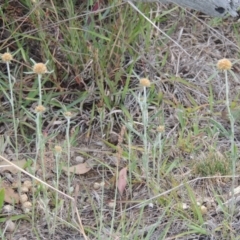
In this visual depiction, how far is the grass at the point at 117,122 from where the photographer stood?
1.86 m

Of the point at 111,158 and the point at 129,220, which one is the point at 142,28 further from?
the point at 129,220

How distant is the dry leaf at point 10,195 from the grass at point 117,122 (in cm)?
1

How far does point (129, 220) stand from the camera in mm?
1860

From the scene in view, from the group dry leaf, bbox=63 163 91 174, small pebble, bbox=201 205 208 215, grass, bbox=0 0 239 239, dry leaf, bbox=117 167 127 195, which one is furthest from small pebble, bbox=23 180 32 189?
small pebble, bbox=201 205 208 215

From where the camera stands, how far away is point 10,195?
1.94m

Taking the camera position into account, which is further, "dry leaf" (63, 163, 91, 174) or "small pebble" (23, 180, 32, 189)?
"dry leaf" (63, 163, 91, 174)

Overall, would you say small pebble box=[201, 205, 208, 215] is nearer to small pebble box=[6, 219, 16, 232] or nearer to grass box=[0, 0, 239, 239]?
grass box=[0, 0, 239, 239]

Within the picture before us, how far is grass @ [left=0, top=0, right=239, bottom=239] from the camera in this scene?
1.86 m

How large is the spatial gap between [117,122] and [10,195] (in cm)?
51

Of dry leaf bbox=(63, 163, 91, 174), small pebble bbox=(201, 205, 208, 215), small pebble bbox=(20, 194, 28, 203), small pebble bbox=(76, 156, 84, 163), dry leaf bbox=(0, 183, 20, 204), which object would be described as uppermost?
small pebble bbox=(201, 205, 208, 215)

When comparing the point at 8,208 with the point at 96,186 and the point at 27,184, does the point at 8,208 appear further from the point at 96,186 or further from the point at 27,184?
the point at 96,186

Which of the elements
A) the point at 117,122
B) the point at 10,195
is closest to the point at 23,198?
the point at 10,195

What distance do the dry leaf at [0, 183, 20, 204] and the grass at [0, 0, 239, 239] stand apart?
0.04 feet

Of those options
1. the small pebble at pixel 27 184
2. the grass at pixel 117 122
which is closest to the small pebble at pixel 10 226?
the grass at pixel 117 122
